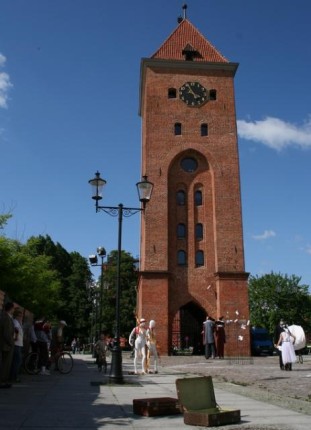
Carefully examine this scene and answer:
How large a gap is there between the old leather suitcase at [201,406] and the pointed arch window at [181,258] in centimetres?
2679

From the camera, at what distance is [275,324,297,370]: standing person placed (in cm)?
1612

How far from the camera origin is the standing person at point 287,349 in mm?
16125

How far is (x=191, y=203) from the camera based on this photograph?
3453cm

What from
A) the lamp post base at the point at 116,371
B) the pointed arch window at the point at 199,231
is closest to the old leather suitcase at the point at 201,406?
the lamp post base at the point at 116,371

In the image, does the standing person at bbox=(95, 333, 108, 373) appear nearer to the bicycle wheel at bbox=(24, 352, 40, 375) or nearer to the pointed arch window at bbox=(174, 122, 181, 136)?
the bicycle wheel at bbox=(24, 352, 40, 375)

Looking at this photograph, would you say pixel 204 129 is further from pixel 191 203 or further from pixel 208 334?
pixel 208 334

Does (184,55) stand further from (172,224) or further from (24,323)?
(24,323)

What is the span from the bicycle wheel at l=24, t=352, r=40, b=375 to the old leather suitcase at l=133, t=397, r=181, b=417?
8695mm

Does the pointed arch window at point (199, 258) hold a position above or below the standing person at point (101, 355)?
above

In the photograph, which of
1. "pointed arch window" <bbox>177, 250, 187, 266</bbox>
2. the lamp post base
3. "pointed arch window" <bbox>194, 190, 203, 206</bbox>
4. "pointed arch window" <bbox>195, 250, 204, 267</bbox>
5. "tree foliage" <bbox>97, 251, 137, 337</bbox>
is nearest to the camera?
the lamp post base

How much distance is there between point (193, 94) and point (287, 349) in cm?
2436

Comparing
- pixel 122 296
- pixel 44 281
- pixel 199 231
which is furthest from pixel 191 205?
pixel 122 296

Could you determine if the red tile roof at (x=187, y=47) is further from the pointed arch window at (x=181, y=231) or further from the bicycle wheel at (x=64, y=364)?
the bicycle wheel at (x=64, y=364)

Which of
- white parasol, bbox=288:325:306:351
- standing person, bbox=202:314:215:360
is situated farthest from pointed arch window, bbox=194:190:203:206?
white parasol, bbox=288:325:306:351
